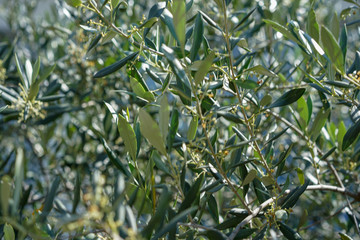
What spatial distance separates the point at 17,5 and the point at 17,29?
1.19 feet

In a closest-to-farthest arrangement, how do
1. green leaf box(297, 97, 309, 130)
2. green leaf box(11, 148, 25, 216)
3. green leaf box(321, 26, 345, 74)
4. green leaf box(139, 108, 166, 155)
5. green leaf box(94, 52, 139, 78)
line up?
green leaf box(11, 148, 25, 216)
green leaf box(139, 108, 166, 155)
green leaf box(321, 26, 345, 74)
green leaf box(94, 52, 139, 78)
green leaf box(297, 97, 309, 130)

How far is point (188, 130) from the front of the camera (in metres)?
0.95

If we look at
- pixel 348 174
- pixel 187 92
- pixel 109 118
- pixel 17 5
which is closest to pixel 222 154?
pixel 187 92

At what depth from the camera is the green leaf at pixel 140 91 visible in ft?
3.37

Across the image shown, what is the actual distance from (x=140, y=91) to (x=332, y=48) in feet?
1.49

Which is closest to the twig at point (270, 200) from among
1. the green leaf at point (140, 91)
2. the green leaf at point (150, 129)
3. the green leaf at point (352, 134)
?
the green leaf at point (352, 134)

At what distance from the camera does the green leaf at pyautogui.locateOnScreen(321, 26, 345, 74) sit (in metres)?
0.90

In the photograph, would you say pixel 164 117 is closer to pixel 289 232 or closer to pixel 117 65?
pixel 117 65

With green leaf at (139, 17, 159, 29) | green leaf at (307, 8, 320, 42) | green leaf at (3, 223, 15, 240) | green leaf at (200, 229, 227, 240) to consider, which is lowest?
green leaf at (3, 223, 15, 240)

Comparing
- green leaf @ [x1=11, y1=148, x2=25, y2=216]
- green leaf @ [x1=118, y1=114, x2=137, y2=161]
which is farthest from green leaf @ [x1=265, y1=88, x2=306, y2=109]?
green leaf @ [x1=11, y1=148, x2=25, y2=216]

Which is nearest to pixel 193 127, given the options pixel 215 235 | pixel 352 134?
pixel 215 235

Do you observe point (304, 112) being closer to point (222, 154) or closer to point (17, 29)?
point (222, 154)

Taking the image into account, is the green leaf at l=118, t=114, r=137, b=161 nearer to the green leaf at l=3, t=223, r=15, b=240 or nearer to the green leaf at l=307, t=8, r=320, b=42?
the green leaf at l=3, t=223, r=15, b=240

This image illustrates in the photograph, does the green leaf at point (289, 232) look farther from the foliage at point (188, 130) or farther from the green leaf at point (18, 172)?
the green leaf at point (18, 172)
